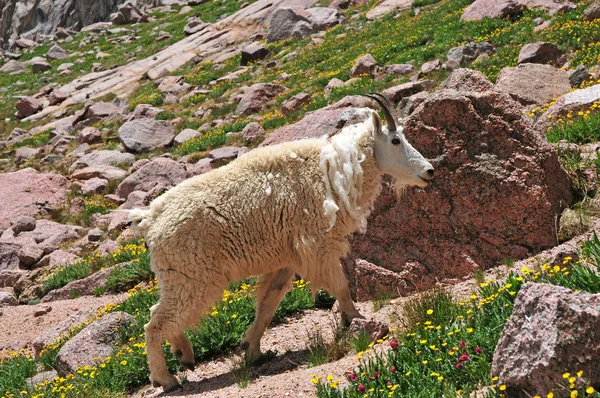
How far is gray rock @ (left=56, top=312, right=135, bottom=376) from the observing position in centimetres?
875

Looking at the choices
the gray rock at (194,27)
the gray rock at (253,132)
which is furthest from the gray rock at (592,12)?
the gray rock at (194,27)

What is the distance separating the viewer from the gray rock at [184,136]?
22953mm

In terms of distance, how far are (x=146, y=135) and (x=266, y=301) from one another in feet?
55.5

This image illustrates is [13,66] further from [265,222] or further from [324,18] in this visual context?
[265,222]

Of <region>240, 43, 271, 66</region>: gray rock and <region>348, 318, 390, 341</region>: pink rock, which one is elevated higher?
<region>348, 318, 390, 341</region>: pink rock

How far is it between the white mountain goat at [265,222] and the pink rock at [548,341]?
3.12 meters

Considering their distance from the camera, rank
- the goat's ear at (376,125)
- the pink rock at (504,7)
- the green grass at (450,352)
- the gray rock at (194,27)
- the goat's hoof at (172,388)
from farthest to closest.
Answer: the gray rock at (194,27) < the pink rock at (504,7) < the goat's ear at (376,125) < the goat's hoof at (172,388) < the green grass at (450,352)

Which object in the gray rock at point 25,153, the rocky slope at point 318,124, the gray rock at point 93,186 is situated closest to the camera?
the rocky slope at point 318,124

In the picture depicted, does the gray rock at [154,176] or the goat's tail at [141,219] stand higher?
the goat's tail at [141,219]

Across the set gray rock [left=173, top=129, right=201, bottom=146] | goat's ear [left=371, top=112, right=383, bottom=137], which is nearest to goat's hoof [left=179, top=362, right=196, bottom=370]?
goat's ear [left=371, top=112, right=383, bottom=137]

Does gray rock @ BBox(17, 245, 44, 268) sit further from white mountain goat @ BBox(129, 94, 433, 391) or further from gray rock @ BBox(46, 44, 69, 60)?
gray rock @ BBox(46, 44, 69, 60)

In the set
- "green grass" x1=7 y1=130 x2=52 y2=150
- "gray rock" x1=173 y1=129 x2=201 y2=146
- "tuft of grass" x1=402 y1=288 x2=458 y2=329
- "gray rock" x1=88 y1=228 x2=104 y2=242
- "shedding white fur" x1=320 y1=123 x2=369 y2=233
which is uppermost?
"shedding white fur" x1=320 y1=123 x2=369 y2=233

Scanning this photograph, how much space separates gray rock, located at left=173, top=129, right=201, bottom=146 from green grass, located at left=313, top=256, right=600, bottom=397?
57.6 feet

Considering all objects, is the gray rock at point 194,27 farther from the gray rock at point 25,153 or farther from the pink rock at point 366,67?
the pink rock at point 366,67
